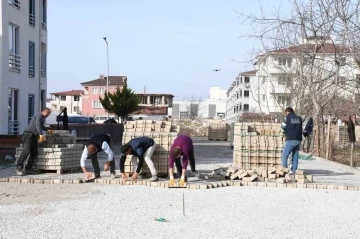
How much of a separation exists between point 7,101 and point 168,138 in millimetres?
10745

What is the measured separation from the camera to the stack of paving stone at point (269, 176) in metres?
12.9

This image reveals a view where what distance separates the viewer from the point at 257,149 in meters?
14.7

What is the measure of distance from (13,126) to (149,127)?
11.2m

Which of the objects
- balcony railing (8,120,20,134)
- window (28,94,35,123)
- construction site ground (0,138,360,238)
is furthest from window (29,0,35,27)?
construction site ground (0,138,360,238)

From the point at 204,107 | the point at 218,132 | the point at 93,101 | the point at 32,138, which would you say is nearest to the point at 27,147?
the point at 32,138

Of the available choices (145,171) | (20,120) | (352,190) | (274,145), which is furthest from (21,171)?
(20,120)

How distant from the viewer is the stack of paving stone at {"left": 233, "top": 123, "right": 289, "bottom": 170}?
14.7 m

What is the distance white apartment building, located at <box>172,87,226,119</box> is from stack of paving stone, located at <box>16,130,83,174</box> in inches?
3512

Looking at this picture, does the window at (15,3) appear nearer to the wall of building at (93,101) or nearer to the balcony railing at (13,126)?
the balcony railing at (13,126)

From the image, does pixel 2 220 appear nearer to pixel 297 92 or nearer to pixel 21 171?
pixel 21 171

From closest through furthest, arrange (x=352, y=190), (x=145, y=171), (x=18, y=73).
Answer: (x=352, y=190) → (x=145, y=171) → (x=18, y=73)

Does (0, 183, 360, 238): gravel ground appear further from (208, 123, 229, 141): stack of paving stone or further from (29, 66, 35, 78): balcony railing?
(208, 123, 229, 141): stack of paving stone

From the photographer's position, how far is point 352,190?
479 inches

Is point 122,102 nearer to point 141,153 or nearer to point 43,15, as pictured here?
point 43,15
